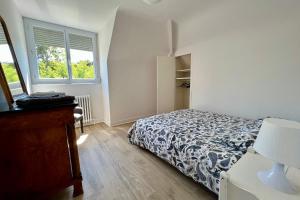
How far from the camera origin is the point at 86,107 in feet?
11.5

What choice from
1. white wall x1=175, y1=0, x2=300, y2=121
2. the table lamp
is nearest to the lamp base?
the table lamp

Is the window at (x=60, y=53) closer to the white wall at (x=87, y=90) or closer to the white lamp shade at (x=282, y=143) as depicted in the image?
the white wall at (x=87, y=90)

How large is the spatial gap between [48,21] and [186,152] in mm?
3547

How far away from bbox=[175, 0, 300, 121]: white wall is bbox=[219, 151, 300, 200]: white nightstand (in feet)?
5.88

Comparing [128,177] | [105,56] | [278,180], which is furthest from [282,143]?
[105,56]

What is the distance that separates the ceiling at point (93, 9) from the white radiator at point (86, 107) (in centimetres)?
161

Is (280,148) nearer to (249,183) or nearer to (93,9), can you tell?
(249,183)

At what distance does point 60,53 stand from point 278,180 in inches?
152

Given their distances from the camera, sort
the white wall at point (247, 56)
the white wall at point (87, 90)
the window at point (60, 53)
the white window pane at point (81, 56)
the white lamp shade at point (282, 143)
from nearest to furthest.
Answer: the white lamp shade at point (282, 143) < the white wall at point (247, 56) < the window at point (60, 53) < the white wall at point (87, 90) < the white window pane at point (81, 56)

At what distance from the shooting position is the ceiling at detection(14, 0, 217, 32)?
230 cm

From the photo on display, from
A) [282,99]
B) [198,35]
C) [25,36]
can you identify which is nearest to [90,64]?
[25,36]

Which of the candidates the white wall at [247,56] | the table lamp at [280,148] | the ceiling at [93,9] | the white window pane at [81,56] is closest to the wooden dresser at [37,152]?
the table lamp at [280,148]

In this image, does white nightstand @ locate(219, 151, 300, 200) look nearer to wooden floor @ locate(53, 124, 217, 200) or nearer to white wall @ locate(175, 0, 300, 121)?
wooden floor @ locate(53, 124, 217, 200)

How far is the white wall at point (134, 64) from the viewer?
308cm
